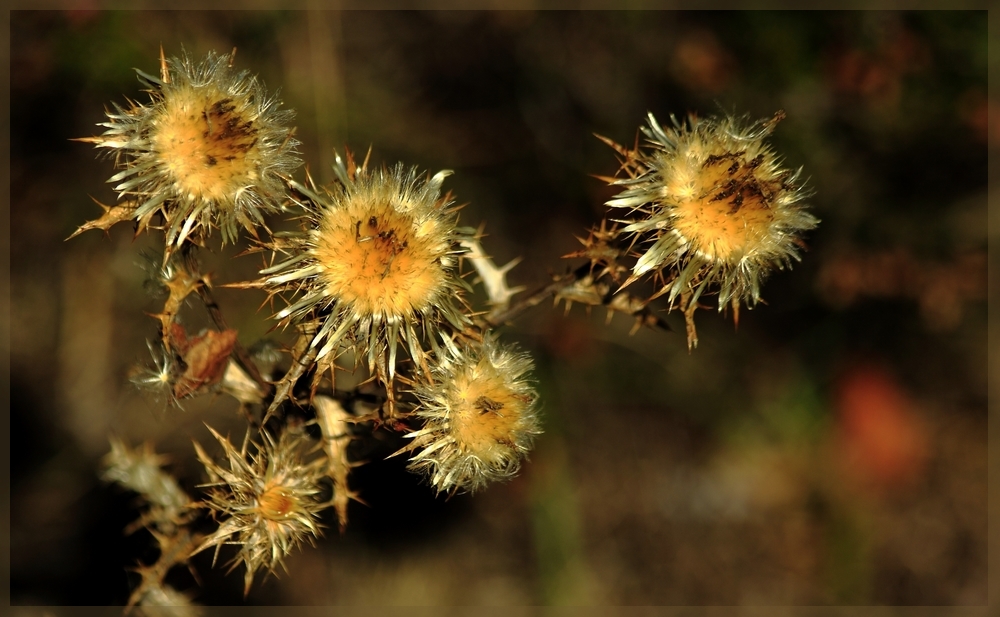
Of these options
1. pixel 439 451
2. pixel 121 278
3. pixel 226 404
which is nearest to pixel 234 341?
pixel 439 451

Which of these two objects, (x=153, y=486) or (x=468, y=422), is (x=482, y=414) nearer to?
(x=468, y=422)

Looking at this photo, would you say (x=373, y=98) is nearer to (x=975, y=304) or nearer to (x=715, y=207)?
(x=715, y=207)

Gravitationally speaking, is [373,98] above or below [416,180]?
above

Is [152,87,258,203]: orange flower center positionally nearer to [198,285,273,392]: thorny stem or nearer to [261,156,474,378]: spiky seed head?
[261,156,474,378]: spiky seed head

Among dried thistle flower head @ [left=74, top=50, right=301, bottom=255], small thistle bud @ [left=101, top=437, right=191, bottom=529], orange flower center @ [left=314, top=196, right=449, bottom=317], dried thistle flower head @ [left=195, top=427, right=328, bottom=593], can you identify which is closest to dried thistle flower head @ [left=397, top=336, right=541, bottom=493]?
orange flower center @ [left=314, top=196, right=449, bottom=317]

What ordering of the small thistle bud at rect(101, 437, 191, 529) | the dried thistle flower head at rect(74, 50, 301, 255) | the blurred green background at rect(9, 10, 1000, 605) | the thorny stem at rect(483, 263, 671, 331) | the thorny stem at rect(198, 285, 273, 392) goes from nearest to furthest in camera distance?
the dried thistle flower head at rect(74, 50, 301, 255) → the thorny stem at rect(198, 285, 273, 392) → the thorny stem at rect(483, 263, 671, 331) → the small thistle bud at rect(101, 437, 191, 529) → the blurred green background at rect(9, 10, 1000, 605)

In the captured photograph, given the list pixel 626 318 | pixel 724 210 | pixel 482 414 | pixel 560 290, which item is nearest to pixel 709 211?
pixel 724 210
